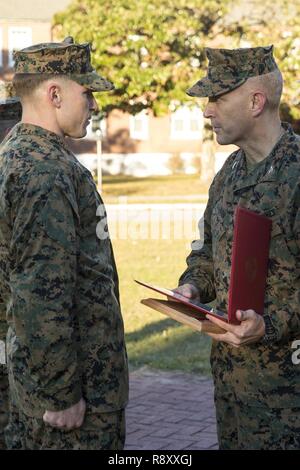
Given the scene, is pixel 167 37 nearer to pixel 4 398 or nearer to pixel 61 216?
pixel 4 398

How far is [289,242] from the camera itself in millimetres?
3729

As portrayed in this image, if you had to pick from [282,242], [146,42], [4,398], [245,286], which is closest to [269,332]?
[245,286]

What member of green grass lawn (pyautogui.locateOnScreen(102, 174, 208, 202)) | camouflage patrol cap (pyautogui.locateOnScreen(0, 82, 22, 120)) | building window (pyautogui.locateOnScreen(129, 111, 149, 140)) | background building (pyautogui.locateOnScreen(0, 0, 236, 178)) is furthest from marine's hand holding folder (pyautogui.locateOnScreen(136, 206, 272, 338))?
building window (pyautogui.locateOnScreen(129, 111, 149, 140))

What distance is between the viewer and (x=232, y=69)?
390 centimetres

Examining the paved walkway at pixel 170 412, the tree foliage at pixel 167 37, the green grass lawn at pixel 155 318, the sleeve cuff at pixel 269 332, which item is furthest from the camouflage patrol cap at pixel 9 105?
the tree foliage at pixel 167 37

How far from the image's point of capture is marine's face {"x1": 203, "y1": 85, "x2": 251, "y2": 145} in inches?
152

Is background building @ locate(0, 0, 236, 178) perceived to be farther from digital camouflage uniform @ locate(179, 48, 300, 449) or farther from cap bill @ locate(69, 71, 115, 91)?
cap bill @ locate(69, 71, 115, 91)

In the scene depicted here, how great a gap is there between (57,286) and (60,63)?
837mm

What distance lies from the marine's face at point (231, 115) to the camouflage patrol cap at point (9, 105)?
1854 millimetres

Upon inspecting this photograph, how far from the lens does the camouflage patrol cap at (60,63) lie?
3.64m

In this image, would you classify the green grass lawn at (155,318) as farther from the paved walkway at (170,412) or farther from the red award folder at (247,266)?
the red award folder at (247,266)
